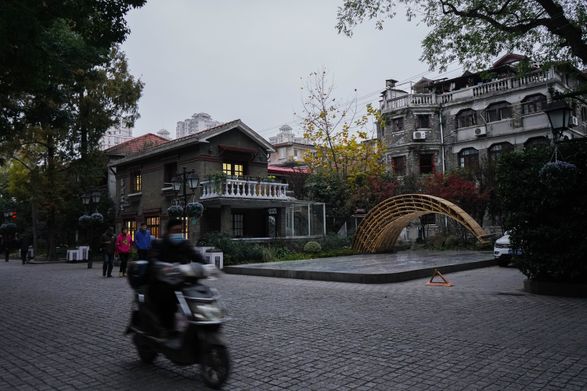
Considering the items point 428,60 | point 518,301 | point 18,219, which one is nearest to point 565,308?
point 518,301

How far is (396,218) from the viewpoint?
2062 centimetres

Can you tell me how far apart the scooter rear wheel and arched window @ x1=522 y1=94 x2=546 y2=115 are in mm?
31437

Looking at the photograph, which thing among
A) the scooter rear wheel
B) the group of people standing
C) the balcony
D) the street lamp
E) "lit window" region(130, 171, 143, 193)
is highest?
the balcony

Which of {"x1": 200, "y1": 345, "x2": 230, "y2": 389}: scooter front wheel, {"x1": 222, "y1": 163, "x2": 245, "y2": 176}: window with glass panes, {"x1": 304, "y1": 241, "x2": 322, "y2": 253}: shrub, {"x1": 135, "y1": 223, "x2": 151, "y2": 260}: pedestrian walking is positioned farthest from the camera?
{"x1": 222, "y1": 163, "x2": 245, "y2": 176}: window with glass panes

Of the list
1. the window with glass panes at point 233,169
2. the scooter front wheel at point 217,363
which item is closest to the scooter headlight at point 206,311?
the scooter front wheel at point 217,363

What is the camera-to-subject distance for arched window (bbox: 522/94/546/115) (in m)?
30.4

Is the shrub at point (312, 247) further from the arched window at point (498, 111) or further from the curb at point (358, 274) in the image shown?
the arched window at point (498, 111)

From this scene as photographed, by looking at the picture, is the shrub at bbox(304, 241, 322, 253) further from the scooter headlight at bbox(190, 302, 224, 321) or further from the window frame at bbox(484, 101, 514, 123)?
the window frame at bbox(484, 101, 514, 123)

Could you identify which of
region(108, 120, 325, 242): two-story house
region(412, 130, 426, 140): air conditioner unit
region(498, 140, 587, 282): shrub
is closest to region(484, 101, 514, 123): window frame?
region(412, 130, 426, 140): air conditioner unit

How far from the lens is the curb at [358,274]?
42.1 ft

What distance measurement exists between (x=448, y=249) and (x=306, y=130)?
39.8 feet

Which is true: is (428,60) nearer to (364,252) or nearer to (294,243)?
(364,252)

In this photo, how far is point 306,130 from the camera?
31.2 m

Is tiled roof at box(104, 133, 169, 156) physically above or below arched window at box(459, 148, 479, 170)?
above
